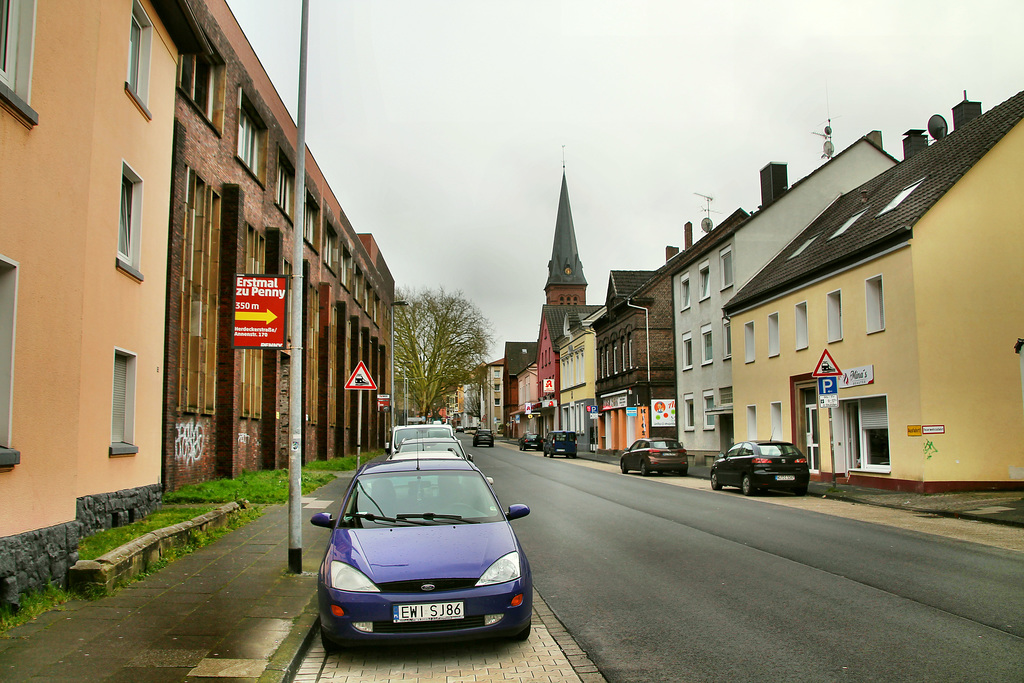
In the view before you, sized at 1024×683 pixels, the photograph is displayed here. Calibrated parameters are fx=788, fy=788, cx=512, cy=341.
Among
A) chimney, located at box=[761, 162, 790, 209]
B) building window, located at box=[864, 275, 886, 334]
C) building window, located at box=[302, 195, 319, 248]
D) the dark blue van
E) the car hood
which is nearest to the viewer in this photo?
the car hood

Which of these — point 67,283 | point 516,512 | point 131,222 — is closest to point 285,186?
point 131,222

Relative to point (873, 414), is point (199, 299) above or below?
above

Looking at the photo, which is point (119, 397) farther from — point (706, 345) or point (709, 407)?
point (706, 345)

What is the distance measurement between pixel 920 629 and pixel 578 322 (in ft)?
185

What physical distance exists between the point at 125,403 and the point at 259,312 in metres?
4.01

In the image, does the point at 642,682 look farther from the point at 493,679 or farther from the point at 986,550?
the point at 986,550

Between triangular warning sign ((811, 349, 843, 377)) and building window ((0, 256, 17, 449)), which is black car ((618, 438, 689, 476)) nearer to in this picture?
triangular warning sign ((811, 349, 843, 377))

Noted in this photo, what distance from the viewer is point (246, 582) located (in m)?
8.16

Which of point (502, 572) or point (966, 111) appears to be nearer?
point (502, 572)

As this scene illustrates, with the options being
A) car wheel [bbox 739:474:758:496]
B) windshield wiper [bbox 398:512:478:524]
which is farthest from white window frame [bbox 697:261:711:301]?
windshield wiper [bbox 398:512:478:524]

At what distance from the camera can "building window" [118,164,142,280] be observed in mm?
11578

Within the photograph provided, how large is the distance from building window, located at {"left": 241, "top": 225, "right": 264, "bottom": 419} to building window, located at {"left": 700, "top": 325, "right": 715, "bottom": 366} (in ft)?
68.0

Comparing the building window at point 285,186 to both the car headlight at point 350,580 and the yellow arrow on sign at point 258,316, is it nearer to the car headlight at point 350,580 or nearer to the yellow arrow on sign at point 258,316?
the yellow arrow on sign at point 258,316

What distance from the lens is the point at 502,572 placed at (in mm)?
6055
